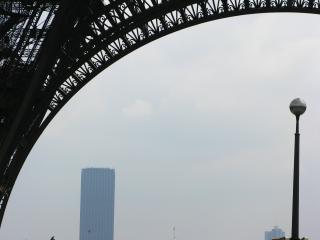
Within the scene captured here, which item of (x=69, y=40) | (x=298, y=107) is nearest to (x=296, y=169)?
(x=298, y=107)

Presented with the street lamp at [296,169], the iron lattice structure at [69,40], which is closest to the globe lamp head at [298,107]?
the street lamp at [296,169]

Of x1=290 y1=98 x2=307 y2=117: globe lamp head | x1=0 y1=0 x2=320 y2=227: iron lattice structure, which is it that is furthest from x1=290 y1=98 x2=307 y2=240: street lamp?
x1=0 y1=0 x2=320 y2=227: iron lattice structure

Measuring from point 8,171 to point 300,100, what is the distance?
27.6 m

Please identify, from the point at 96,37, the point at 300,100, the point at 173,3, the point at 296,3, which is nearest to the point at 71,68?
the point at 96,37

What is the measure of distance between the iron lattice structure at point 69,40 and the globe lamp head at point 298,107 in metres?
20.6

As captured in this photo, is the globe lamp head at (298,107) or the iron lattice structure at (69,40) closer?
the globe lamp head at (298,107)

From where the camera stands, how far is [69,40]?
4081cm

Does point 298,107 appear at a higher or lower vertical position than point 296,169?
higher

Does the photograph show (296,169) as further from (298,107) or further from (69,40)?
(69,40)

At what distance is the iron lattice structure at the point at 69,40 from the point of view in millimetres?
40656

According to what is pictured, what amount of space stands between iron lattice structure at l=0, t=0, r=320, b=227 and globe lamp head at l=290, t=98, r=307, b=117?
20639 mm

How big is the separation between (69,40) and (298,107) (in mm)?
23165

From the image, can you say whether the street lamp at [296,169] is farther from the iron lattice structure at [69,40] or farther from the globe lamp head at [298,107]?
the iron lattice structure at [69,40]

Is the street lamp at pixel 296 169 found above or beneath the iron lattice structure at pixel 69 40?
beneath
